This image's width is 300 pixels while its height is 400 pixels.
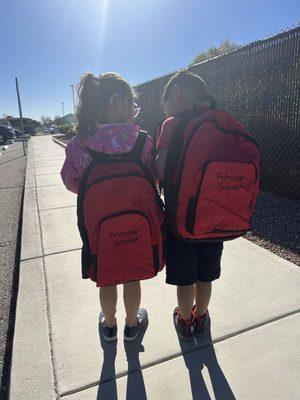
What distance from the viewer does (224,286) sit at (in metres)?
2.97

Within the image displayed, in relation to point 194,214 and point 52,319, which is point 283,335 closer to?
point 194,214

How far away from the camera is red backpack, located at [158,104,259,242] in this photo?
5.79 feet

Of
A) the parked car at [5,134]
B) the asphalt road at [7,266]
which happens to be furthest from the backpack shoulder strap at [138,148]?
the parked car at [5,134]

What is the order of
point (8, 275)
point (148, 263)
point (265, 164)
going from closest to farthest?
1. point (148, 263)
2. point (8, 275)
3. point (265, 164)

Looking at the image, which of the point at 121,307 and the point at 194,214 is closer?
the point at 194,214

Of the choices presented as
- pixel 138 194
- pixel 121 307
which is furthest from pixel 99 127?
pixel 121 307

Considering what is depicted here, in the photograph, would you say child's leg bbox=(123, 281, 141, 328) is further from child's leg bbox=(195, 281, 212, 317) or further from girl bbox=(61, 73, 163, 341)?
child's leg bbox=(195, 281, 212, 317)

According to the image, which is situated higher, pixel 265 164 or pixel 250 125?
pixel 250 125

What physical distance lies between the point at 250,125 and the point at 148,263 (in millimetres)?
4675

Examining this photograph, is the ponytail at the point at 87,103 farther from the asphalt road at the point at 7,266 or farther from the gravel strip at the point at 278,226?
the gravel strip at the point at 278,226

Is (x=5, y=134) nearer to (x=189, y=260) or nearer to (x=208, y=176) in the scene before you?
(x=189, y=260)

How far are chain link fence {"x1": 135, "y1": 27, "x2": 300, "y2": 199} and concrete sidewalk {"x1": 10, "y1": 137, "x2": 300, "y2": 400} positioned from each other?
7.90 ft

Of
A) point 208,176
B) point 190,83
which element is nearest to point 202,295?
point 208,176

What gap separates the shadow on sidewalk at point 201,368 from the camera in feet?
6.37
